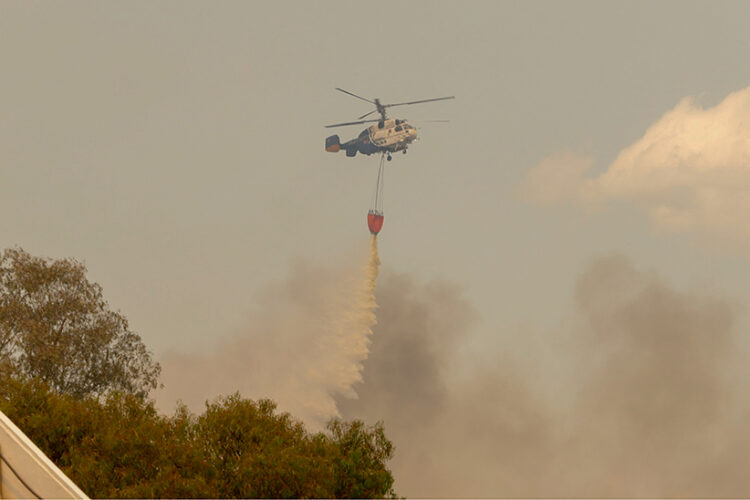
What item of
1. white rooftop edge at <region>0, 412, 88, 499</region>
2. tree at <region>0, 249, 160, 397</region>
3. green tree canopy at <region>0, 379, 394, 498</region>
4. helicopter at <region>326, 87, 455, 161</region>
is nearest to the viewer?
white rooftop edge at <region>0, 412, 88, 499</region>

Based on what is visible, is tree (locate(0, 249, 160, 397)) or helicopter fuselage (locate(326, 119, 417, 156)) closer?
tree (locate(0, 249, 160, 397))

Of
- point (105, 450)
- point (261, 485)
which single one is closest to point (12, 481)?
point (261, 485)

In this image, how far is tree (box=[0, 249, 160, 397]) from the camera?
2598 inches

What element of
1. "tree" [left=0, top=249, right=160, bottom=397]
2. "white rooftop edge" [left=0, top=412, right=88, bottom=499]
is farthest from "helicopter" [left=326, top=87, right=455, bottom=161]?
"white rooftop edge" [left=0, top=412, right=88, bottom=499]

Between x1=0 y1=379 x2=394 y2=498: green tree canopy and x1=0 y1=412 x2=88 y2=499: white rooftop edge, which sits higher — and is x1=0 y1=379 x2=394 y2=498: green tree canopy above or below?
above

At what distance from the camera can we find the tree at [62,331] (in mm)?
66000

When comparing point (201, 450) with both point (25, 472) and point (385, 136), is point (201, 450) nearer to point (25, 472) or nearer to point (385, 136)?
point (25, 472)

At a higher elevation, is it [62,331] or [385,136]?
[385,136]

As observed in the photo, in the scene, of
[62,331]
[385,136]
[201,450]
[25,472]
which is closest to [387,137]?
[385,136]

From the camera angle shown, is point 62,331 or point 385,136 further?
point 385,136

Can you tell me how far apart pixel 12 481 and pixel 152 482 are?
25.7 metres

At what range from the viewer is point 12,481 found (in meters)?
16.4

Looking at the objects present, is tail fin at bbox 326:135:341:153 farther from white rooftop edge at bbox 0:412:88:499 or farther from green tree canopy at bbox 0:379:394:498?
white rooftop edge at bbox 0:412:88:499

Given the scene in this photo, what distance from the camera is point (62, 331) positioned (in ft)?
223
